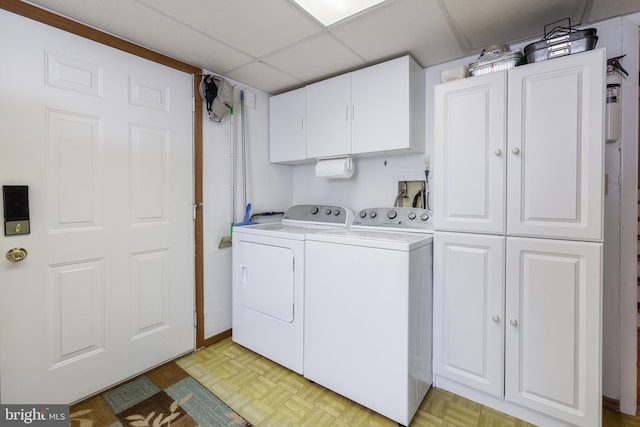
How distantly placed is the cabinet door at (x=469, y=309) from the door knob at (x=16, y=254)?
7.48 feet

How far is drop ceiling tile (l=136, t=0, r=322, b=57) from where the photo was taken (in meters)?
1.52

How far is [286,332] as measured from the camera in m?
2.06

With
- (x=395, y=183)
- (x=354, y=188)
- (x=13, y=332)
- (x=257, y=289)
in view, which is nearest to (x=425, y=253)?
(x=395, y=183)

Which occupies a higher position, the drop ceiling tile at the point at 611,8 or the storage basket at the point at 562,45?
the drop ceiling tile at the point at 611,8

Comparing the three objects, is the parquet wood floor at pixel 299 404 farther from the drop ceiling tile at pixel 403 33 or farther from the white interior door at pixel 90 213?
the drop ceiling tile at pixel 403 33

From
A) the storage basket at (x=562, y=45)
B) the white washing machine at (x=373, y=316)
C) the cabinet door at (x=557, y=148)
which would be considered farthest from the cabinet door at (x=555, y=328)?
the storage basket at (x=562, y=45)

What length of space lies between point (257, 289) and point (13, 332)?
1.33 m

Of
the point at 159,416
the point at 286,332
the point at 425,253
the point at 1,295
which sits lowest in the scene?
the point at 159,416

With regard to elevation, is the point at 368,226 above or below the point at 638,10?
below

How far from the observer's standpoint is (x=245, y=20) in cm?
165

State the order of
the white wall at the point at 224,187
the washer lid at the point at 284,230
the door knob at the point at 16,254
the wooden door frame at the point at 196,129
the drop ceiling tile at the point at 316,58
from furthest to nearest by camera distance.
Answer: the white wall at the point at 224,187, the washer lid at the point at 284,230, the drop ceiling tile at the point at 316,58, the wooden door frame at the point at 196,129, the door knob at the point at 16,254

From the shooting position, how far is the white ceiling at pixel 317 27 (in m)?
1.51

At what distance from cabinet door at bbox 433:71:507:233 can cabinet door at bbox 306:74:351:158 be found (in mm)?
731

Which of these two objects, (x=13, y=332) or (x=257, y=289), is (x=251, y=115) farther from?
(x=13, y=332)
